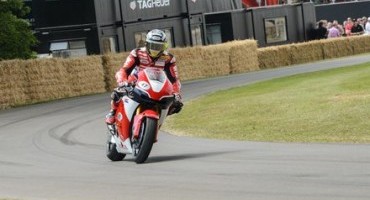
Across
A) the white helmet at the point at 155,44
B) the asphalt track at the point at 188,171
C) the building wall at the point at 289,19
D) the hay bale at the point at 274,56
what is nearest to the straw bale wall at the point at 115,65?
the hay bale at the point at 274,56

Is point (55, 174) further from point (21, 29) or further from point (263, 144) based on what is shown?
point (21, 29)

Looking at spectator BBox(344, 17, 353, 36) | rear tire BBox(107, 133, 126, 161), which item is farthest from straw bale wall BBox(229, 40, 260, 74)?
rear tire BBox(107, 133, 126, 161)

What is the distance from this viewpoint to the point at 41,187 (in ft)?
31.9

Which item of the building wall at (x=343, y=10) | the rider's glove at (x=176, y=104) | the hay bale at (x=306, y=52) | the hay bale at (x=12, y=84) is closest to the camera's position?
the rider's glove at (x=176, y=104)

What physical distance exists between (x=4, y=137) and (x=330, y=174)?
30.5 feet

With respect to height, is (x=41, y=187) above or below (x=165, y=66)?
below

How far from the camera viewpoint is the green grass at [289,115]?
1323 centimetres

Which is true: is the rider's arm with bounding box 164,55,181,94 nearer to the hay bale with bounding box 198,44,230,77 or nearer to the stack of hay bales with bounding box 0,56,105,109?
the stack of hay bales with bounding box 0,56,105,109

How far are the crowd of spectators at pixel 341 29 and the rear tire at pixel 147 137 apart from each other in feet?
102

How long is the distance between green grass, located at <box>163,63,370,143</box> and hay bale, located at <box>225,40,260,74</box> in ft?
47.4

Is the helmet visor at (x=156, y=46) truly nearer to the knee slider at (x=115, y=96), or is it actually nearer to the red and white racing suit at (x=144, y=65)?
the red and white racing suit at (x=144, y=65)

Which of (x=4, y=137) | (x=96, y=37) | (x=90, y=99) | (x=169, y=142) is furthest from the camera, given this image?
(x=96, y=37)

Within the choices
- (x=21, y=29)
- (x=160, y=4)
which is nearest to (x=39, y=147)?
(x=21, y=29)

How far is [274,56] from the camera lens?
39.7m
